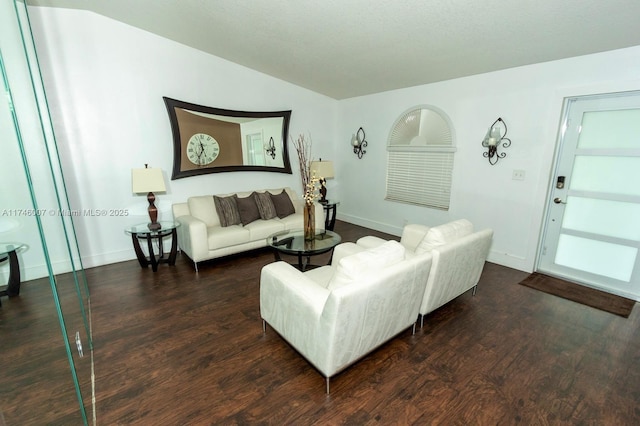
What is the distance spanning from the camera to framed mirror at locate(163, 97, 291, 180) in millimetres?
3842

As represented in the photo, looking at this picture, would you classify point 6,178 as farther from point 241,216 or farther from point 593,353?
point 593,353

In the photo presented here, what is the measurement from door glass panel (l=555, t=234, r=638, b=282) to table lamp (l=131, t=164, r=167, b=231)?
478cm

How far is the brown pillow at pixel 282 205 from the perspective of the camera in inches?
168

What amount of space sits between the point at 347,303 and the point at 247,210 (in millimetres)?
2751

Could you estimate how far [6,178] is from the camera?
130cm

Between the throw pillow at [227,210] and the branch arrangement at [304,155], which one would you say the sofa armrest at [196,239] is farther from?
the branch arrangement at [304,155]

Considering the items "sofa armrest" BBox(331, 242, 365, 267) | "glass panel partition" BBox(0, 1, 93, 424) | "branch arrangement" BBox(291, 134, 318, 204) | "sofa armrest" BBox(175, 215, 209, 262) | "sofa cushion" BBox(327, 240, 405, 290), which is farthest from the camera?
"branch arrangement" BBox(291, 134, 318, 204)

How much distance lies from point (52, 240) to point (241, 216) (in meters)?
2.12

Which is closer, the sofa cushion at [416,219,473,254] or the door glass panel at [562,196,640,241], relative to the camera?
the sofa cushion at [416,219,473,254]

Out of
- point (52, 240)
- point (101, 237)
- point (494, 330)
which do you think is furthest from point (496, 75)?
point (101, 237)

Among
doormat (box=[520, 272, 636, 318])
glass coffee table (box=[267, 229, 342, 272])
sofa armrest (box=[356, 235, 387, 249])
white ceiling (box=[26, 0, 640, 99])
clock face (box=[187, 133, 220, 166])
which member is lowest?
doormat (box=[520, 272, 636, 318])

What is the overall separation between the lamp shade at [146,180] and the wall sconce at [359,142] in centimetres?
333

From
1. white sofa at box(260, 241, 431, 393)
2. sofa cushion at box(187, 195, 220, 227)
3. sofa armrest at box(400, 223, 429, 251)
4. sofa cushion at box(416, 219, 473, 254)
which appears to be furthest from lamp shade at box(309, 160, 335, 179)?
white sofa at box(260, 241, 431, 393)

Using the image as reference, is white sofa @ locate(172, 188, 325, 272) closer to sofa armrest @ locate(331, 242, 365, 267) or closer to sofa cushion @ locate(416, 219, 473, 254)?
sofa armrest @ locate(331, 242, 365, 267)
